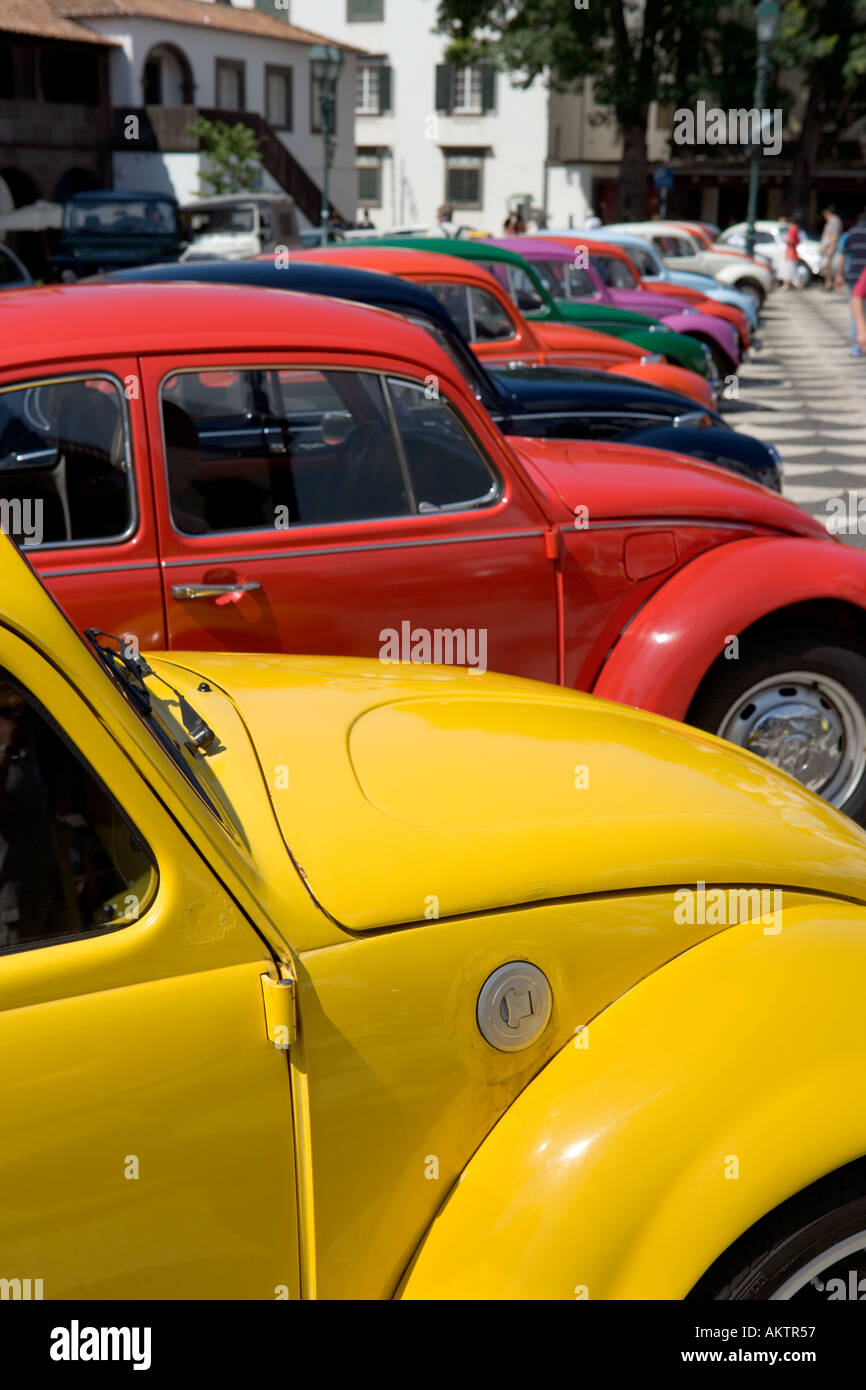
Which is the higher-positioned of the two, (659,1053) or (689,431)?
(689,431)

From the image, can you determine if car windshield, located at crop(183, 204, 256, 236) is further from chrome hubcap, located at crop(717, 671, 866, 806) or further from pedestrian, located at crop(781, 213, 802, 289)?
chrome hubcap, located at crop(717, 671, 866, 806)

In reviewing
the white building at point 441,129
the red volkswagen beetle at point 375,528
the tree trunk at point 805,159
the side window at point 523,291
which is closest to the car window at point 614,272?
the side window at point 523,291

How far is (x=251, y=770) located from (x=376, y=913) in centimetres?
40

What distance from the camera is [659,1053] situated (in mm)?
1864

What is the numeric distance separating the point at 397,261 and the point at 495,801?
6670 millimetres

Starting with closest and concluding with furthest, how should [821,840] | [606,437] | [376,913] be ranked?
[376,913] → [821,840] → [606,437]

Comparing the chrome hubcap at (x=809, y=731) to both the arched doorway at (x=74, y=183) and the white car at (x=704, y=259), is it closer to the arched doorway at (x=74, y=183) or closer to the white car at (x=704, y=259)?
the white car at (x=704, y=259)

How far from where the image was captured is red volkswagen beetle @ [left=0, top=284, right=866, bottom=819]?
3535 millimetres

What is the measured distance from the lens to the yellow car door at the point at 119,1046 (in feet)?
5.21

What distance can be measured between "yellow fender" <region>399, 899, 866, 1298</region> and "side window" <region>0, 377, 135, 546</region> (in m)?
2.18

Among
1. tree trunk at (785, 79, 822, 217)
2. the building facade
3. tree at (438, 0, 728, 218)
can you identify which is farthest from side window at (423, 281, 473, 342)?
tree trunk at (785, 79, 822, 217)

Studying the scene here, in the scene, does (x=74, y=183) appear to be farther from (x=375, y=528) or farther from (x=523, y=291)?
(x=375, y=528)
